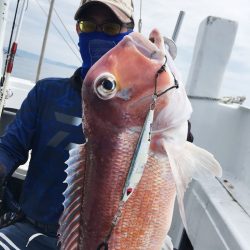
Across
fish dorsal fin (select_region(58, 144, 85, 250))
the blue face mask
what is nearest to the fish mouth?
fish dorsal fin (select_region(58, 144, 85, 250))

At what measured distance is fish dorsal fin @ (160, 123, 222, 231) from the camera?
4.67 ft

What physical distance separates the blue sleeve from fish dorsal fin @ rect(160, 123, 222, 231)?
1341mm

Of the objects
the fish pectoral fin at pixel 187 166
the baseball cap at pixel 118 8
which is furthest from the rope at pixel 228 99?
the fish pectoral fin at pixel 187 166

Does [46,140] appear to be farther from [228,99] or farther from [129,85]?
[228,99]

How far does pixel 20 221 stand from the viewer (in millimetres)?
2594

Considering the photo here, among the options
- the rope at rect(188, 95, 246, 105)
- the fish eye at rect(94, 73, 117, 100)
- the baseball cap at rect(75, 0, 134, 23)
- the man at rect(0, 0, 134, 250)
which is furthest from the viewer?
the rope at rect(188, 95, 246, 105)

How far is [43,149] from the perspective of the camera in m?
2.51

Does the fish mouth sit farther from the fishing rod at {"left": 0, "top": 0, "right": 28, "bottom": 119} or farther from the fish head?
the fishing rod at {"left": 0, "top": 0, "right": 28, "bottom": 119}

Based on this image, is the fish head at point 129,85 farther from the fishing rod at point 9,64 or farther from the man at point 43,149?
the fishing rod at point 9,64

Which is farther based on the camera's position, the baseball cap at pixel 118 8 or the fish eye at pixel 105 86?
the baseball cap at pixel 118 8

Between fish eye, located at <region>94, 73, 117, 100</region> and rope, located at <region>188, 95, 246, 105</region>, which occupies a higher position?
fish eye, located at <region>94, 73, 117, 100</region>

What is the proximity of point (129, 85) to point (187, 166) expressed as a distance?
366 millimetres

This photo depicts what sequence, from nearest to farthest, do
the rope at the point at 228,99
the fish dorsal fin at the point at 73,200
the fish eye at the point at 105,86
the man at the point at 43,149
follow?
1. the fish eye at the point at 105,86
2. the fish dorsal fin at the point at 73,200
3. the man at the point at 43,149
4. the rope at the point at 228,99

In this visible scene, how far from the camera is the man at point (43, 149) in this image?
8.01ft
